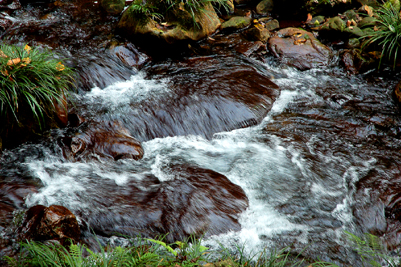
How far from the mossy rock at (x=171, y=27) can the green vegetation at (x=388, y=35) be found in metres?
3.70

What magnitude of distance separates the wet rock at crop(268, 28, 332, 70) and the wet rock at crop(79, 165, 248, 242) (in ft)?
13.5

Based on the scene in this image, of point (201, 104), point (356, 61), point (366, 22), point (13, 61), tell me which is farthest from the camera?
point (366, 22)

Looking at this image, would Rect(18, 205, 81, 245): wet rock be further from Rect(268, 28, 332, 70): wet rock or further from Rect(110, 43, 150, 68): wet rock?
Rect(268, 28, 332, 70): wet rock

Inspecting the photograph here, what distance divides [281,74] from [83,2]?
5.86 meters

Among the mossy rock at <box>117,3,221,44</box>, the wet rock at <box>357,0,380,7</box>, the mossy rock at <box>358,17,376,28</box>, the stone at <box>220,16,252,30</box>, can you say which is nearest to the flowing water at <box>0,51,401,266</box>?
the mossy rock at <box>117,3,221,44</box>

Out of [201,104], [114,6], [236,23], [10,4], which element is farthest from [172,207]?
[10,4]

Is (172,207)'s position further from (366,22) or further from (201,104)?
(366,22)

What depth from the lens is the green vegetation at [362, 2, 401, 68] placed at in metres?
6.29

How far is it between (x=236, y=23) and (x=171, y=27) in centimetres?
189

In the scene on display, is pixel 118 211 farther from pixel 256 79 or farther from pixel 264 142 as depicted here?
pixel 256 79

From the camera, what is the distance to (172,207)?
341cm

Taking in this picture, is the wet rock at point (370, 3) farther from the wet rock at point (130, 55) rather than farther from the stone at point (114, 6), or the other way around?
the stone at point (114, 6)

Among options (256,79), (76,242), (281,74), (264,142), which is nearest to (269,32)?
(281,74)

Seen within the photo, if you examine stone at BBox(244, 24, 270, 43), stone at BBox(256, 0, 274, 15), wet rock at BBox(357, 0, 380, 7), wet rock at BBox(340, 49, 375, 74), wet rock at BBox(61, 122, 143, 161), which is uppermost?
wet rock at BBox(357, 0, 380, 7)
